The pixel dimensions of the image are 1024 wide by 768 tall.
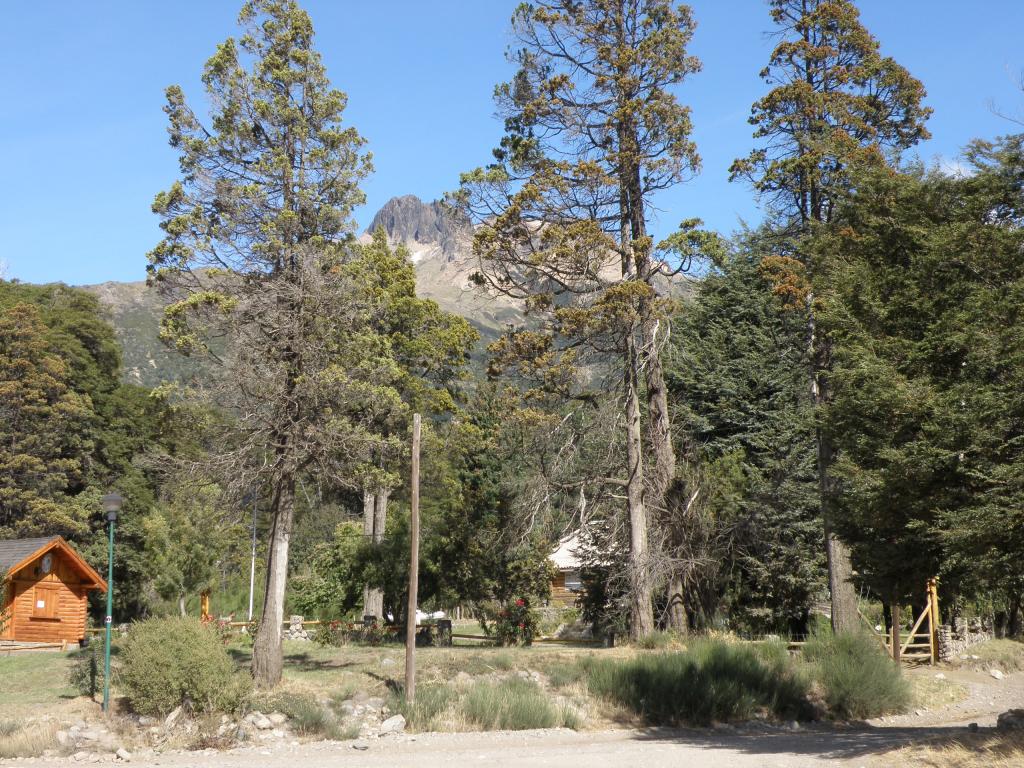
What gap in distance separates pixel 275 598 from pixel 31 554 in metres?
13.3

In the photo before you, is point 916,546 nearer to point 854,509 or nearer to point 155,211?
point 854,509

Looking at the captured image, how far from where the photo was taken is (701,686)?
21281 millimetres

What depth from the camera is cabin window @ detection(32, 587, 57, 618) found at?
32.2 m

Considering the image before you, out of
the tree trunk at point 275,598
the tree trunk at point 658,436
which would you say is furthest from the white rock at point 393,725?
the tree trunk at point 658,436

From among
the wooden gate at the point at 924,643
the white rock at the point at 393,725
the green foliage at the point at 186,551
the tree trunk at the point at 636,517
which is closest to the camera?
the white rock at the point at 393,725

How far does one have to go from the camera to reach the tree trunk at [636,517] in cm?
2566

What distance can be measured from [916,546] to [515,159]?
1608 centimetres

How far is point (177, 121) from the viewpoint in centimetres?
2350

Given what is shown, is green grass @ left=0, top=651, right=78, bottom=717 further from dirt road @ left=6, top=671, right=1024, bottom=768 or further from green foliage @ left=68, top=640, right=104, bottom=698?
dirt road @ left=6, top=671, right=1024, bottom=768

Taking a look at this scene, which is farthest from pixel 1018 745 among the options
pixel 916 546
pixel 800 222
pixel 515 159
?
pixel 515 159

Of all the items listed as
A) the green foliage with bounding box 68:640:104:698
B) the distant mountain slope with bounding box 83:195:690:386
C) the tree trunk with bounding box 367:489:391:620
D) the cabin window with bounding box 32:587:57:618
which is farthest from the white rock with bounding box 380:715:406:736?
the cabin window with bounding box 32:587:57:618

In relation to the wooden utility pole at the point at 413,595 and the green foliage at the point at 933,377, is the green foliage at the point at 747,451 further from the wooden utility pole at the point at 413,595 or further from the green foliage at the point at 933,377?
the wooden utility pole at the point at 413,595

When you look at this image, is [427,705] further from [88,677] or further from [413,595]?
[88,677]

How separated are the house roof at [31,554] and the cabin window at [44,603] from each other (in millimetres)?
1095
